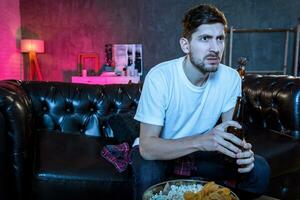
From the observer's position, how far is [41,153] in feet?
5.24

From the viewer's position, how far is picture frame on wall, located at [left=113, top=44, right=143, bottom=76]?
183 inches

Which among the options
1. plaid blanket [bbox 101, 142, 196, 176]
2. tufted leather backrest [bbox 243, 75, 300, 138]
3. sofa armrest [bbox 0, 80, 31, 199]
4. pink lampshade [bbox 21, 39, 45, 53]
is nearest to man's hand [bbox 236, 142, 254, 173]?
plaid blanket [bbox 101, 142, 196, 176]

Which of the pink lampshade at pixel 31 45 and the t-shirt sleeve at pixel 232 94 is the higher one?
the pink lampshade at pixel 31 45

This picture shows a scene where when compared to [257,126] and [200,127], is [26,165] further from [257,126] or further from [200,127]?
[257,126]

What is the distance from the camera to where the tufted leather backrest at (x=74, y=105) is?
1.96 m

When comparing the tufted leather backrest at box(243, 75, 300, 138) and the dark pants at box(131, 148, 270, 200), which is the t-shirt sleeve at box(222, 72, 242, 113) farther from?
the tufted leather backrest at box(243, 75, 300, 138)

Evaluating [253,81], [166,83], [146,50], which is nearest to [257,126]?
[253,81]

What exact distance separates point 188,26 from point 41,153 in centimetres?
105

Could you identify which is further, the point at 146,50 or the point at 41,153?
the point at 146,50

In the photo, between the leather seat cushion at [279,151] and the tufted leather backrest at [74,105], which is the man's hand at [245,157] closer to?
the leather seat cushion at [279,151]

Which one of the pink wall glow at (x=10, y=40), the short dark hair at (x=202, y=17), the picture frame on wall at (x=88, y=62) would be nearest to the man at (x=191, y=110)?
the short dark hair at (x=202, y=17)

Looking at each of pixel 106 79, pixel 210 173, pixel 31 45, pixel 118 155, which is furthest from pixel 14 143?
pixel 31 45

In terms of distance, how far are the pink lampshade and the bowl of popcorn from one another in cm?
412

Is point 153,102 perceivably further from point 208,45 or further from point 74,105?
point 74,105
